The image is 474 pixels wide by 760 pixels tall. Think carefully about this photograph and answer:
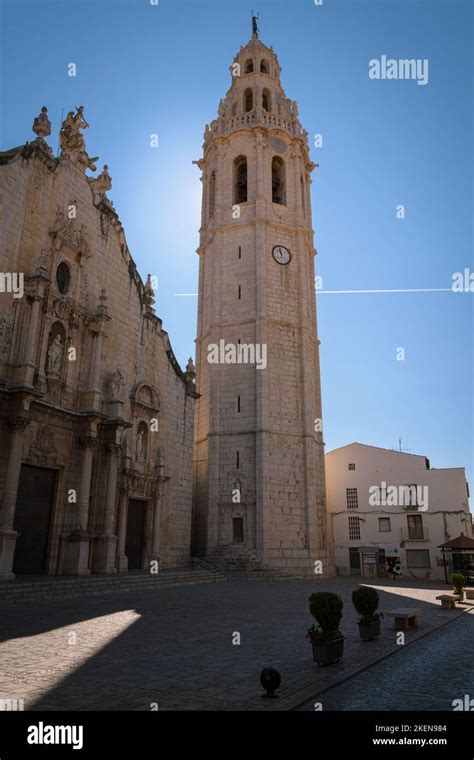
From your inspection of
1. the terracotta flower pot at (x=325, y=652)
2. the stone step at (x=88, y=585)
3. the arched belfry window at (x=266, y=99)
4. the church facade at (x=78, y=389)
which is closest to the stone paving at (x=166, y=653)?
the terracotta flower pot at (x=325, y=652)

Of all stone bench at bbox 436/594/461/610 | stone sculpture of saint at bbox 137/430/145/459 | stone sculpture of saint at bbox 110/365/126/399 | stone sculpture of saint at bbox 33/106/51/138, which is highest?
stone sculpture of saint at bbox 33/106/51/138

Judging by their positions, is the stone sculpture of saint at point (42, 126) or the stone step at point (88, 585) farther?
the stone sculpture of saint at point (42, 126)

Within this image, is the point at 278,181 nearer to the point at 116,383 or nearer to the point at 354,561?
the point at 116,383

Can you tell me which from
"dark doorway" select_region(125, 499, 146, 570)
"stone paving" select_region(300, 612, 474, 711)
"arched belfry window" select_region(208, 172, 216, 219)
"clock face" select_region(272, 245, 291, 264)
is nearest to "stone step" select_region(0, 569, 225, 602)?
"dark doorway" select_region(125, 499, 146, 570)

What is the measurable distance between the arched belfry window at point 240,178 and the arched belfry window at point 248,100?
4.80 meters

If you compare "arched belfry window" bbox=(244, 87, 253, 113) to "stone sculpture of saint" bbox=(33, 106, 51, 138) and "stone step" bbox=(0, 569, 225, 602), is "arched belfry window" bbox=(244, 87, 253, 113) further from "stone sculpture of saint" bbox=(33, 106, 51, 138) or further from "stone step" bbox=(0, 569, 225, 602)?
"stone step" bbox=(0, 569, 225, 602)

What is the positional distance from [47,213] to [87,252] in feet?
7.57

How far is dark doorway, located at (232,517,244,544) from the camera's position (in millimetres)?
27312

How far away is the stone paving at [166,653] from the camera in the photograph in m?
5.80

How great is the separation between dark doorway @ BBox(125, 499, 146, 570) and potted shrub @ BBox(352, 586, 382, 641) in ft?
47.1

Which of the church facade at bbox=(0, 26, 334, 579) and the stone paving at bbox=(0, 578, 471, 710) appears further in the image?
the church facade at bbox=(0, 26, 334, 579)

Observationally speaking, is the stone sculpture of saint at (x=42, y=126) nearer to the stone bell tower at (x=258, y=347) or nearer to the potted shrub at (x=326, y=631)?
the stone bell tower at (x=258, y=347)
